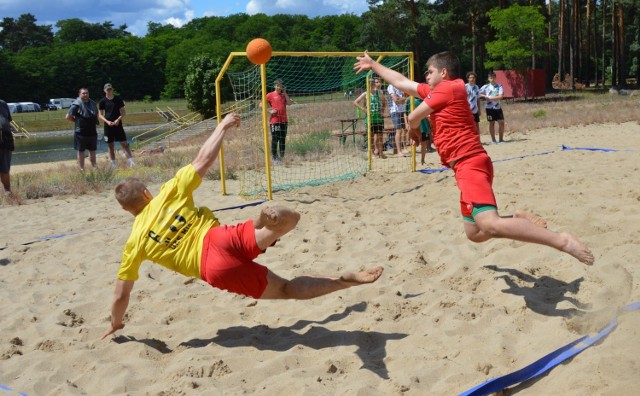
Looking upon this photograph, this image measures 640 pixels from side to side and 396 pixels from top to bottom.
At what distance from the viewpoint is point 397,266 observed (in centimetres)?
536

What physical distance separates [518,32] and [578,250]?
3327 cm

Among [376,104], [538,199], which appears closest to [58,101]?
[376,104]

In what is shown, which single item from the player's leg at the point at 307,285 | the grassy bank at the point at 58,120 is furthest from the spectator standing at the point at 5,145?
the grassy bank at the point at 58,120

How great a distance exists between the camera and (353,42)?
10519 cm

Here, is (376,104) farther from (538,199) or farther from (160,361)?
(160,361)

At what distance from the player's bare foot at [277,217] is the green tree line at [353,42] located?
3303 cm

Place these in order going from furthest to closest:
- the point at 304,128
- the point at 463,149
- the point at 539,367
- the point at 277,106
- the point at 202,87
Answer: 1. the point at 202,87
2. the point at 304,128
3. the point at 277,106
4. the point at 463,149
5. the point at 539,367

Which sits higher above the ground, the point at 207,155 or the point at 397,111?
the point at 397,111

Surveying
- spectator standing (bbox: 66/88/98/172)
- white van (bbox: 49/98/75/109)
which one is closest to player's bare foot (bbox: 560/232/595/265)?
spectator standing (bbox: 66/88/98/172)

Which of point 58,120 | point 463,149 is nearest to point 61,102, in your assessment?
point 58,120

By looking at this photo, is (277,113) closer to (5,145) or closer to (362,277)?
(5,145)

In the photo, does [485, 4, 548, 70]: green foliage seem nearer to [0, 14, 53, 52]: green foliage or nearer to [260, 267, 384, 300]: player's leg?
[260, 267, 384, 300]: player's leg

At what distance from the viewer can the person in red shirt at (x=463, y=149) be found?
4.11 meters

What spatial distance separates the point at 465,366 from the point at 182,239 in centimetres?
189
